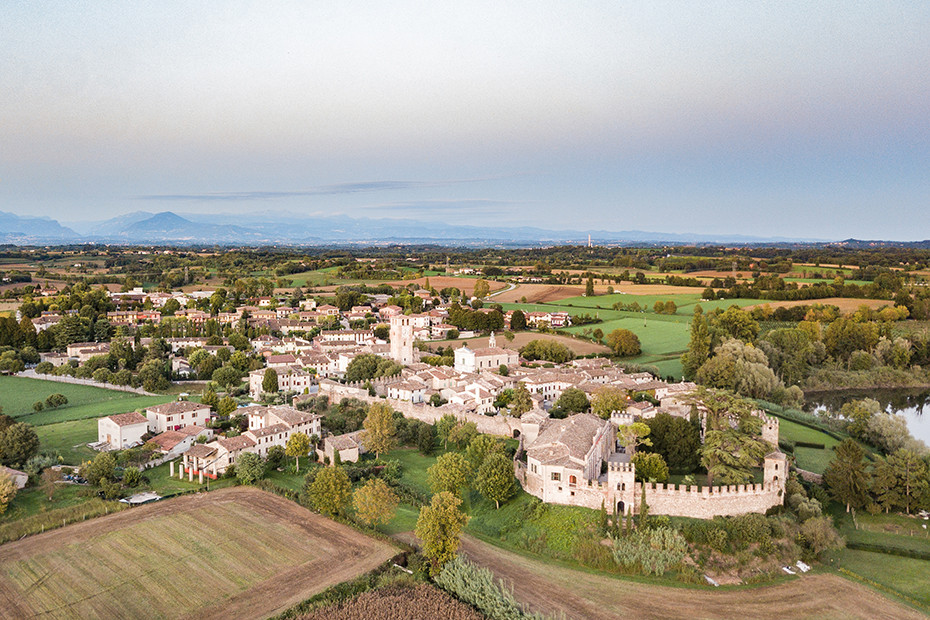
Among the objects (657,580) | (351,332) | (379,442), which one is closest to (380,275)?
Answer: (351,332)

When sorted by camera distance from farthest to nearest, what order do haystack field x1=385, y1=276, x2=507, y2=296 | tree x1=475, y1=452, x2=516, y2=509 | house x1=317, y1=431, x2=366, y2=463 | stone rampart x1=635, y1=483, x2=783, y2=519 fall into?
haystack field x1=385, y1=276, x2=507, y2=296 → house x1=317, y1=431, x2=366, y2=463 → tree x1=475, y1=452, x2=516, y2=509 → stone rampart x1=635, y1=483, x2=783, y2=519

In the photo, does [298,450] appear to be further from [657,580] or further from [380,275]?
[380,275]

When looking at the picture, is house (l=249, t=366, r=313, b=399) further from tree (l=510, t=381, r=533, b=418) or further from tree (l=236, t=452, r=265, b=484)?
tree (l=510, t=381, r=533, b=418)

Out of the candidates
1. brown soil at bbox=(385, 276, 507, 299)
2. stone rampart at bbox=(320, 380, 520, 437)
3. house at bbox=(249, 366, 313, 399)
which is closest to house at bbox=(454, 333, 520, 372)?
stone rampart at bbox=(320, 380, 520, 437)

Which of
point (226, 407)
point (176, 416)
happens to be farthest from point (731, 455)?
point (176, 416)

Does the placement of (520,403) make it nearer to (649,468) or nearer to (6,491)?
(649,468)

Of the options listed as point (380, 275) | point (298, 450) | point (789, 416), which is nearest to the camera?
point (298, 450)

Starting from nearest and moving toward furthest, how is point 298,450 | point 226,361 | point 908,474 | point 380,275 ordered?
point 908,474, point 298,450, point 226,361, point 380,275
